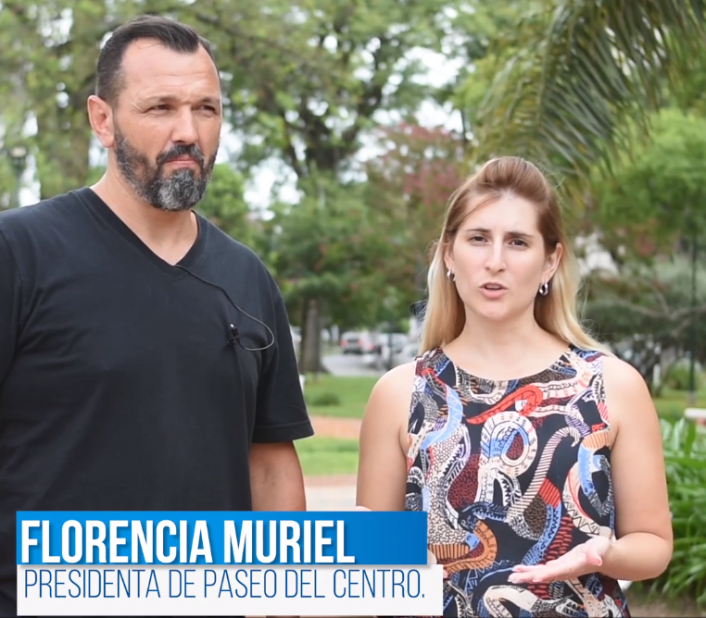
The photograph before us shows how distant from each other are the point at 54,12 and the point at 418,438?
54.2ft

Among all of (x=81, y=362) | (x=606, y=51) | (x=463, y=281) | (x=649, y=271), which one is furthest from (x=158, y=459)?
(x=649, y=271)

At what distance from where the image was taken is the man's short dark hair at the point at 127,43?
2592 millimetres

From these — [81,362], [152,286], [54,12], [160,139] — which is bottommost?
[81,362]

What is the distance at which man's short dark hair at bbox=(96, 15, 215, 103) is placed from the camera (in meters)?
2.59

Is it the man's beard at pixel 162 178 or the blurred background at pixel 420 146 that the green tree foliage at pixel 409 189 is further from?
the man's beard at pixel 162 178

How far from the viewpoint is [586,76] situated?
20.2ft

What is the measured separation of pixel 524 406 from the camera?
2521mm

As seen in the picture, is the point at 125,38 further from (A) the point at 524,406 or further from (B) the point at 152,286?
(A) the point at 524,406

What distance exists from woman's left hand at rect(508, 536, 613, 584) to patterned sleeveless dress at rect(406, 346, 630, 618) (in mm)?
178

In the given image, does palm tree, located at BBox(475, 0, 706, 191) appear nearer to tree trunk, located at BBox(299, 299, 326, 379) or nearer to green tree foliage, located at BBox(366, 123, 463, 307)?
green tree foliage, located at BBox(366, 123, 463, 307)

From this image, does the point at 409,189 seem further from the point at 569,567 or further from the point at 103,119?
the point at 569,567

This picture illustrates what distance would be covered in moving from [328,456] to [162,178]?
1219cm

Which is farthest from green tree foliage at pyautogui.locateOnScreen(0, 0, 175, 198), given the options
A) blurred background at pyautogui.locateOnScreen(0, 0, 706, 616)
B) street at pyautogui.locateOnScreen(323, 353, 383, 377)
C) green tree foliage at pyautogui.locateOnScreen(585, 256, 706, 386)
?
street at pyautogui.locateOnScreen(323, 353, 383, 377)

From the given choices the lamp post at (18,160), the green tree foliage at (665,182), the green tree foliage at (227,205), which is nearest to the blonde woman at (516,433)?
the green tree foliage at (665,182)
